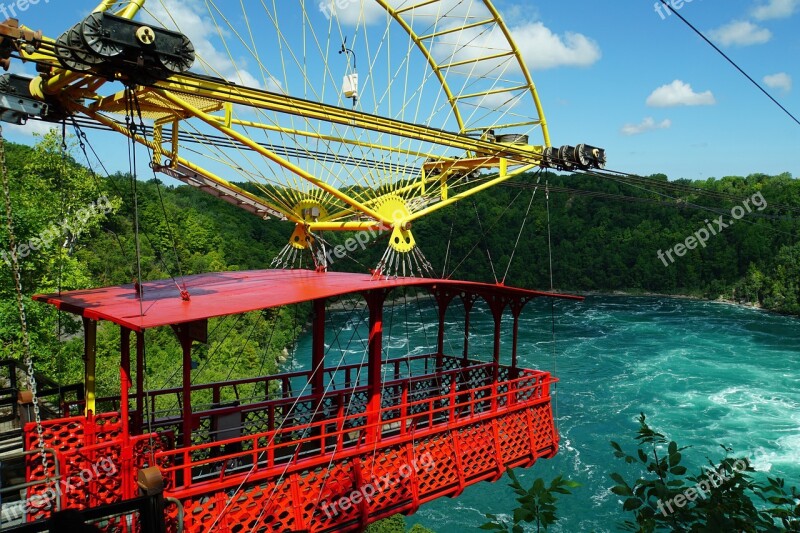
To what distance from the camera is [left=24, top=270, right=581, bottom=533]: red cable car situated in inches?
263

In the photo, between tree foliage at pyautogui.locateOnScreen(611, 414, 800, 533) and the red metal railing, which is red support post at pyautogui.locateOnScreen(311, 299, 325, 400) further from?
tree foliage at pyautogui.locateOnScreen(611, 414, 800, 533)

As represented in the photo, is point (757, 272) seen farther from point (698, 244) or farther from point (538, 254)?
point (538, 254)

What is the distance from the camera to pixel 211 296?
26.0ft

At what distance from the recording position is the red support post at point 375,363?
8141 millimetres

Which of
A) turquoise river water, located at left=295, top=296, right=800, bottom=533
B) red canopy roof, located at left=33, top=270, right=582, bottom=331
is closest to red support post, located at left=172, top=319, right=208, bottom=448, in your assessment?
red canopy roof, located at left=33, top=270, right=582, bottom=331

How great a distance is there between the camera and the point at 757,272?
212 feet

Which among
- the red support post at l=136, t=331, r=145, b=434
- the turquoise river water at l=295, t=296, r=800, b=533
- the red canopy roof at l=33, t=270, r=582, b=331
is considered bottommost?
the turquoise river water at l=295, t=296, r=800, b=533

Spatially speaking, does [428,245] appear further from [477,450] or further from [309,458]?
[309,458]

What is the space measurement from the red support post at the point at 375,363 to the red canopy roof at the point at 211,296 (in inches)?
9.3

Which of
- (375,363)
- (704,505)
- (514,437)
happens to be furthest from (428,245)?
(704,505)

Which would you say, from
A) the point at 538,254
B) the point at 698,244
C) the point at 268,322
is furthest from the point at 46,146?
the point at 698,244

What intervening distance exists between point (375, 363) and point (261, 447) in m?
1.85

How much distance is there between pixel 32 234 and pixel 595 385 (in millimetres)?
26273

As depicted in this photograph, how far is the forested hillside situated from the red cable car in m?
6.02
